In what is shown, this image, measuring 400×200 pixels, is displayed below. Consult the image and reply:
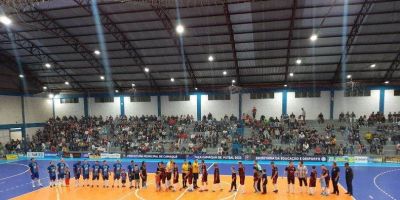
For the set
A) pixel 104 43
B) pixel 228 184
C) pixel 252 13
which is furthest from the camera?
pixel 104 43

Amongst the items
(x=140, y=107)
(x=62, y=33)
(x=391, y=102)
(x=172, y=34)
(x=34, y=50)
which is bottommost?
(x=140, y=107)

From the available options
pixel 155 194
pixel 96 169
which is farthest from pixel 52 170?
pixel 155 194

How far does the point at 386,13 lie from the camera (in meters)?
24.8

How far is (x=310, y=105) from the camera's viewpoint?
38688mm

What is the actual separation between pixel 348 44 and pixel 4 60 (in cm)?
4045

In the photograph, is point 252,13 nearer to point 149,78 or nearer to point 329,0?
point 329,0

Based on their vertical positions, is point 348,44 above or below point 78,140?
above

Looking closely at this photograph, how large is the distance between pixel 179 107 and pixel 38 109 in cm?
2209

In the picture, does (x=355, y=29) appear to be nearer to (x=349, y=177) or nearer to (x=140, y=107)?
(x=349, y=177)

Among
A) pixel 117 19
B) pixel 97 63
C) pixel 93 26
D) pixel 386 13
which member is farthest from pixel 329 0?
pixel 97 63

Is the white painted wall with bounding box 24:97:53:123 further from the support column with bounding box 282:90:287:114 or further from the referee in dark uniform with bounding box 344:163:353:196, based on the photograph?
the referee in dark uniform with bounding box 344:163:353:196

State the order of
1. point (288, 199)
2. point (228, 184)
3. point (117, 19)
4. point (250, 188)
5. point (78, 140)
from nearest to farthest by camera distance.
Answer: point (288, 199)
point (250, 188)
point (228, 184)
point (117, 19)
point (78, 140)

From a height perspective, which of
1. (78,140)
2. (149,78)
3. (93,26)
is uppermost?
(93,26)

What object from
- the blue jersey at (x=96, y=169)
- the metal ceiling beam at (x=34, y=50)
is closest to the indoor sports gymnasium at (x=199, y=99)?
the metal ceiling beam at (x=34, y=50)
